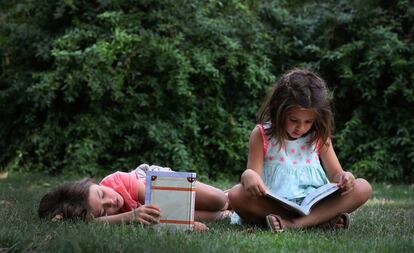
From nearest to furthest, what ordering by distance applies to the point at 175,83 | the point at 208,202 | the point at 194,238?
the point at 194,238 < the point at 208,202 < the point at 175,83

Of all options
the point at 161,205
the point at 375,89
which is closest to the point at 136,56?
the point at 375,89

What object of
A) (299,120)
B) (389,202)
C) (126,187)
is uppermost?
(299,120)

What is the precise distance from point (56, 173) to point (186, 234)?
16.7 ft

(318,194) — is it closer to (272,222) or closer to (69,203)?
(272,222)

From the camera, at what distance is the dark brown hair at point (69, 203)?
3.62 m

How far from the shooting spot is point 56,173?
7902 mm

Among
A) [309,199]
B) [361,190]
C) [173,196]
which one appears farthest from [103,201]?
[361,190]

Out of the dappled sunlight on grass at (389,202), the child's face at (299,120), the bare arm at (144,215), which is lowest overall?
the dappled sunlight on grass at (389,202)

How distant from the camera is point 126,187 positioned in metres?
3.91

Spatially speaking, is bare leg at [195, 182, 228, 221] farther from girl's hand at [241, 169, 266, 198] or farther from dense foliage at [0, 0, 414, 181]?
dense foliage at [0, 0, 414, 181]

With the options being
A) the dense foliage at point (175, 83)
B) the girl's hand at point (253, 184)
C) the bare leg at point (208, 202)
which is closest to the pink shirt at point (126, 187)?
the bare leg at point (208, 202)

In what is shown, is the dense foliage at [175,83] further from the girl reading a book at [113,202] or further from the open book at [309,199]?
the open book at [309,199]

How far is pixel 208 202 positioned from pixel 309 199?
748 millimetres

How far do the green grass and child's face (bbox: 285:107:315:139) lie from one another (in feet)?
1.88
